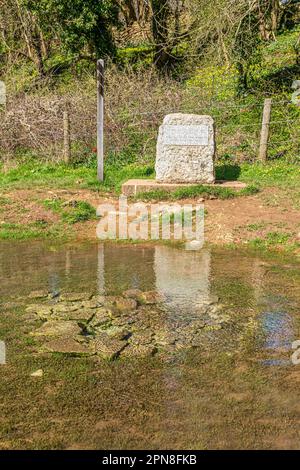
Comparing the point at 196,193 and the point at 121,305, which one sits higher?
the point at 196,193

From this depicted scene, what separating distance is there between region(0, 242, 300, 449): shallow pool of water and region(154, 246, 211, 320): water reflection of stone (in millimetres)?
28

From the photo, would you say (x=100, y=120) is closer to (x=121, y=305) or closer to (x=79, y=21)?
(x=121, y=305)

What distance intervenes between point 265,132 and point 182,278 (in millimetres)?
6405

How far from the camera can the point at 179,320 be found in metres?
4.97

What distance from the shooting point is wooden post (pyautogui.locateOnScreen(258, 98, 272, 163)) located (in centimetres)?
1172

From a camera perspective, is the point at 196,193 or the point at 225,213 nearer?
the point at 225,213

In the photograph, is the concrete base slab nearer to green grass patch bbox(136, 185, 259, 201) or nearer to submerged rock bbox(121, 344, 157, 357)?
green grass patch bbox(136, 185, 259, 201)

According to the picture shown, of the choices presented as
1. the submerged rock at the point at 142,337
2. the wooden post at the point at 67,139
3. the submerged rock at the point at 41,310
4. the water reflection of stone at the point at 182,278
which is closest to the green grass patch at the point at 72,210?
the water reflection of stone at the point at 182,278

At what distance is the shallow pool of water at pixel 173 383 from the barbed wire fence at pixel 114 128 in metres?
7.10

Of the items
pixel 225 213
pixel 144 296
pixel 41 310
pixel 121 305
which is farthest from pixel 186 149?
pixel 41 310

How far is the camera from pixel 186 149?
1036 cm

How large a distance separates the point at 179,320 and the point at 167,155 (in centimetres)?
589

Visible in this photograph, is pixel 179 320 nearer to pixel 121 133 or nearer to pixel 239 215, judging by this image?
pixel 239 215

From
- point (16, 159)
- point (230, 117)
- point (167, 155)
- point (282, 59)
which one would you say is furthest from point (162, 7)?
point (167, 155)
